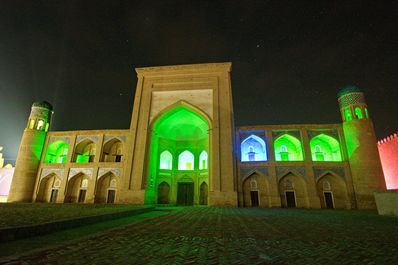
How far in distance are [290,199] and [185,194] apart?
9472 millimetres

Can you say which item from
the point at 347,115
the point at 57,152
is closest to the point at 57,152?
the point at 57,152

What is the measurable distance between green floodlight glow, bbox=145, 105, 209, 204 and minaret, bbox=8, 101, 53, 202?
11.7m

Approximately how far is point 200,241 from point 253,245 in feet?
2.71

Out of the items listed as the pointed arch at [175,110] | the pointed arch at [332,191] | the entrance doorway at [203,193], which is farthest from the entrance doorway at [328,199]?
the pointed arch at [175,110]

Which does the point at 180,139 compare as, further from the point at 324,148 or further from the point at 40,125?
the point at 40,125

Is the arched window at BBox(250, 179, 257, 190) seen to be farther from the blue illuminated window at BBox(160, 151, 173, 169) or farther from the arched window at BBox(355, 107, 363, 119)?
the arched window at BBox(355, 107, 363, 119)

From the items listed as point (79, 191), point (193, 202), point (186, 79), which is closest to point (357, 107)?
point (186, 79)

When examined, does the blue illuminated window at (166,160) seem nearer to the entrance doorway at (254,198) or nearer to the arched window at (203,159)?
the arched window at (203,159)

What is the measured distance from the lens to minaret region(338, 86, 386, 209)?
14.0m

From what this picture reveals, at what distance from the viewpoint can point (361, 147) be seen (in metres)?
14.8

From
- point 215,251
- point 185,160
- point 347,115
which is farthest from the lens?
point 185,160

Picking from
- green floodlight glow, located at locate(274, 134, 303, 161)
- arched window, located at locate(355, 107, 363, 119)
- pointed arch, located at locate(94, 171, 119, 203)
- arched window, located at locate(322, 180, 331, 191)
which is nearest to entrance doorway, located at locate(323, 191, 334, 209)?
arched window, located at locate(322, 180, 331, 191)

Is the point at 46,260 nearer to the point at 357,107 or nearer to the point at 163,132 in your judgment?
the point at 163,132

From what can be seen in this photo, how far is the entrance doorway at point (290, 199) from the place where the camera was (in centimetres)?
1526
